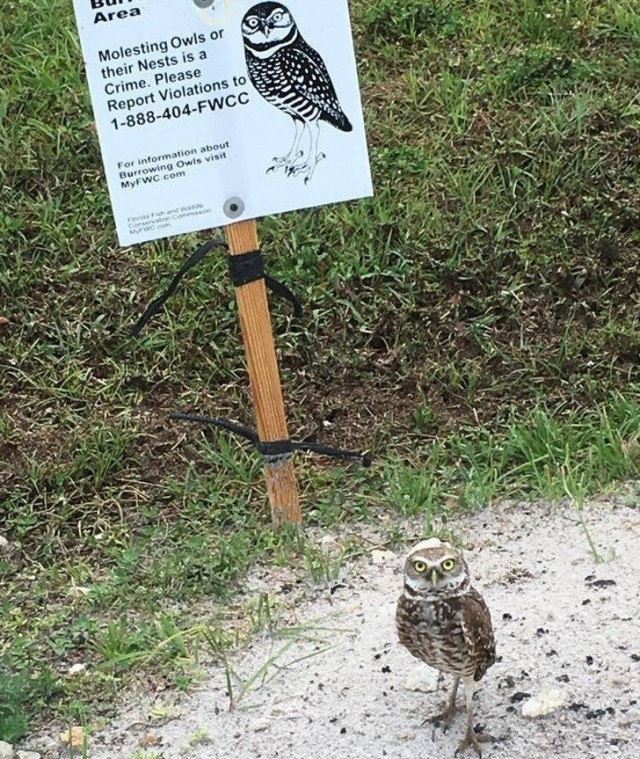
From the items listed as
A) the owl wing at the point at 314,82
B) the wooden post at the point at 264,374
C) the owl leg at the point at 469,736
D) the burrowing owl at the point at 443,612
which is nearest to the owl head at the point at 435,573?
the burrowing owl at the point at 443,612

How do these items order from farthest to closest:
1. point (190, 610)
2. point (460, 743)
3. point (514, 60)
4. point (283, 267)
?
1. point (514, 60)
2. point (283, 267)
3. point (190, 610)
4. point (460, 743)

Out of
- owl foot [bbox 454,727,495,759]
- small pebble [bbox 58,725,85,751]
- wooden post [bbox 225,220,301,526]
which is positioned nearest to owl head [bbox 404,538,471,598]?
owl foot [bbox 454,727,495,759]

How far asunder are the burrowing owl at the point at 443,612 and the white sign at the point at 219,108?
145 centimetres

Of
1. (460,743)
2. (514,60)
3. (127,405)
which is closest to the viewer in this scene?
(460,743)

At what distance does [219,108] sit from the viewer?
153 inches

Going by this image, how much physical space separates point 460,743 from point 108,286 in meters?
3.11

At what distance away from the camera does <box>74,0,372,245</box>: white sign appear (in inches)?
150

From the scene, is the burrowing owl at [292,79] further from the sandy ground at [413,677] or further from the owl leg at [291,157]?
the sandy ground at [413,677]

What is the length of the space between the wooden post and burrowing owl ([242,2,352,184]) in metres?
0.28

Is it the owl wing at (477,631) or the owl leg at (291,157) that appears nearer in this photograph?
the owl wing at (477,631)

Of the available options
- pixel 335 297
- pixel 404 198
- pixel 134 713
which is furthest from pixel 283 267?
pixel 134 713

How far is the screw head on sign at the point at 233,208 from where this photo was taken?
13.0ft

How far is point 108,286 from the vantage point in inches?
224

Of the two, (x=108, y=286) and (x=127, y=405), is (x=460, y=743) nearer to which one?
(x=127, y=405)
